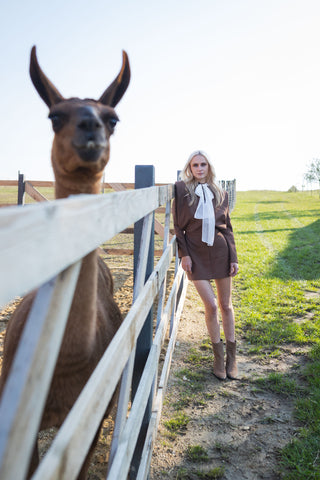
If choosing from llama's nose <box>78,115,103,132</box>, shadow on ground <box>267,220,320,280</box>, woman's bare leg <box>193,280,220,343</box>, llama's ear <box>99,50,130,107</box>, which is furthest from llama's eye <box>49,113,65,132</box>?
shadow on ground <box>267,220,320,280</box>

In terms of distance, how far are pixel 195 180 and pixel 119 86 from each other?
5.64ft

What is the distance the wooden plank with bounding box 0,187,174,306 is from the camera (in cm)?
51

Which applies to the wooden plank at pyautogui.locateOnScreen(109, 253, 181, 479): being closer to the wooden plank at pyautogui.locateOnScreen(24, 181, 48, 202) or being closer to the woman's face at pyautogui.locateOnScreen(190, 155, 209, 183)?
the woman's face at pyautogui.locateOnScreen(190, 155, 209, 183)

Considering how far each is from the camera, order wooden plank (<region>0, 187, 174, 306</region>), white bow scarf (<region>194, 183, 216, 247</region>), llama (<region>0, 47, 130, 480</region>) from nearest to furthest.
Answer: wooden plank (<region>0, 187, 174, 306</region>) < llama (<region>0, 47, 130, 480</region>) < white bow scarf (<region>194, 183, 216, 247</region>)

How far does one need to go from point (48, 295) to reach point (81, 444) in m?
0.42

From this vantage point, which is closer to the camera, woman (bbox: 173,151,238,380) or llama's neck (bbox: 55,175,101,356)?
llama's neck (bbox: 55,175,101,356)

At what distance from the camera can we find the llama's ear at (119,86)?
7.72ft

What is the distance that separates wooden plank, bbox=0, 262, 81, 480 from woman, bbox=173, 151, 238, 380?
3.17m

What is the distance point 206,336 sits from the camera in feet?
17.0

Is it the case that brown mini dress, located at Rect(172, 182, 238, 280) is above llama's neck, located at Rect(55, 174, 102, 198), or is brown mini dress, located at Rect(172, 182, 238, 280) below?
below

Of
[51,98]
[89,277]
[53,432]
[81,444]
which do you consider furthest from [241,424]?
[51,98]

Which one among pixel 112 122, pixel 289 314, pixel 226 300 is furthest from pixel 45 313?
pixel 289 314

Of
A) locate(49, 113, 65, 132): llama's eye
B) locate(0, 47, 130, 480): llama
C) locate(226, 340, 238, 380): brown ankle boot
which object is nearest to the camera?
locate(0, 47, 130, 480): llama

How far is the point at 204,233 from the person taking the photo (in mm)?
3746
